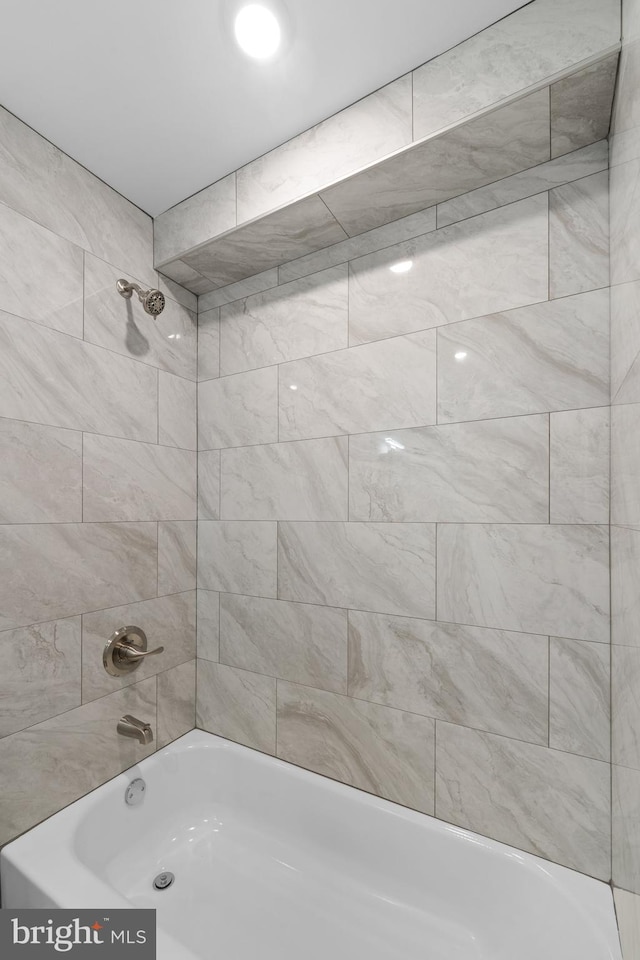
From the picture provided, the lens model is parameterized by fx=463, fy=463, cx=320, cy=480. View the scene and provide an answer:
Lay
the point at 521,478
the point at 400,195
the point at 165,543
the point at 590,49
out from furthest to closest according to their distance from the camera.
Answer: the point at 165,543 → the point at 400,195 → the point at 521,478 → the point at 590,49

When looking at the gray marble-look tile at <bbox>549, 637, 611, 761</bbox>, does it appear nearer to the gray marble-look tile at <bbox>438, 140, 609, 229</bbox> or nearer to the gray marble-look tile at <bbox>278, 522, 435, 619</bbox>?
the gray marble-look tile at <bbox>278, 522, 435, 619</bbox>

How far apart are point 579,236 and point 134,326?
1.48m

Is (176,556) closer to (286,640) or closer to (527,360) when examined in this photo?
(286,640)

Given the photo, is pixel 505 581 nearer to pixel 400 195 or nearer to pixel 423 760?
pixel 423 760

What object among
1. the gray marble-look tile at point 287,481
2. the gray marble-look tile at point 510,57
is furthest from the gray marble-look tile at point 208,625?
the gray marble-look tile at point 510,57

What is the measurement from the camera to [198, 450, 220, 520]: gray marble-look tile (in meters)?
1.93

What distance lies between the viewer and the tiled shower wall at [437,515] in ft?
4.07

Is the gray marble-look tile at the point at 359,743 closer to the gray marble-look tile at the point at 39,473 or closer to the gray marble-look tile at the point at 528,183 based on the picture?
the gray marble-look tile at the point at 39,473

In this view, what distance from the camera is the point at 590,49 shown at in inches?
40.4

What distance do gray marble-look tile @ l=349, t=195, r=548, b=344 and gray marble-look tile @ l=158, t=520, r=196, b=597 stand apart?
1.02 m

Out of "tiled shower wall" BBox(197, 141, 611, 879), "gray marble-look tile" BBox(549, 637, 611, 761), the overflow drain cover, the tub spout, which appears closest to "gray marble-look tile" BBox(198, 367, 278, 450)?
"tiled shower wall" BBox(197, 141, 611, 879)

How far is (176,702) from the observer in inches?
73.4

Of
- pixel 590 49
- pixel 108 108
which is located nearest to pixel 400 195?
pixel 590 49

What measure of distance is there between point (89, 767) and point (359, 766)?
890 millimetres
